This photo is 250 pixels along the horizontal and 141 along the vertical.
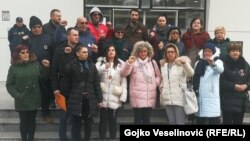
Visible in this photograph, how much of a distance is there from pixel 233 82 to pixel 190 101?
0.73 m

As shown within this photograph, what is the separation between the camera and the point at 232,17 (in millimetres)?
10406

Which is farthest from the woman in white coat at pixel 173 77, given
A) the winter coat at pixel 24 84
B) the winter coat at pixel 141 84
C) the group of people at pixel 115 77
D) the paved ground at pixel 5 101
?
the paved ground at pixel 5 101

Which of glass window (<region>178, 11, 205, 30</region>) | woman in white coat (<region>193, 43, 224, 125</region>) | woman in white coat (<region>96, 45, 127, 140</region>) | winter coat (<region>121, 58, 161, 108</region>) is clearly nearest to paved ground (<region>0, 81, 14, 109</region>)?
woman in white coat (<region>96, 45, 127, 140</region>)

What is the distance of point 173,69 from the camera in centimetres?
669

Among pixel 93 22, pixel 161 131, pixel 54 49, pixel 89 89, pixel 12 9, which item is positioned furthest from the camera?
pixel 12 9

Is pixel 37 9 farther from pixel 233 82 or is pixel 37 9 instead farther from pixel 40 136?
pixel 233 82

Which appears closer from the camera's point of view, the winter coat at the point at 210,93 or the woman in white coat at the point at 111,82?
the winter coat at the point at 210,93

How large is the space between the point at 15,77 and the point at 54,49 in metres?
0.95

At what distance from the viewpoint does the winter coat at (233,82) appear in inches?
262

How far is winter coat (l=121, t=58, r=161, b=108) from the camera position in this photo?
266 inches

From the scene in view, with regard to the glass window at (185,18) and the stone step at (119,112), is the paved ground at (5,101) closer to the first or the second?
the stone step at (119,112)

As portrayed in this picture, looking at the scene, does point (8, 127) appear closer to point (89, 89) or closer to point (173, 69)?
point (89, 89)

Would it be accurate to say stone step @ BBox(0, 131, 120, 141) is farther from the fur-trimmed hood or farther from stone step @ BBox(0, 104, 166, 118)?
the fur-trimmed hood

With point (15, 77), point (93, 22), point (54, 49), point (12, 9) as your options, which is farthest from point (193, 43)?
point (12, 9)
